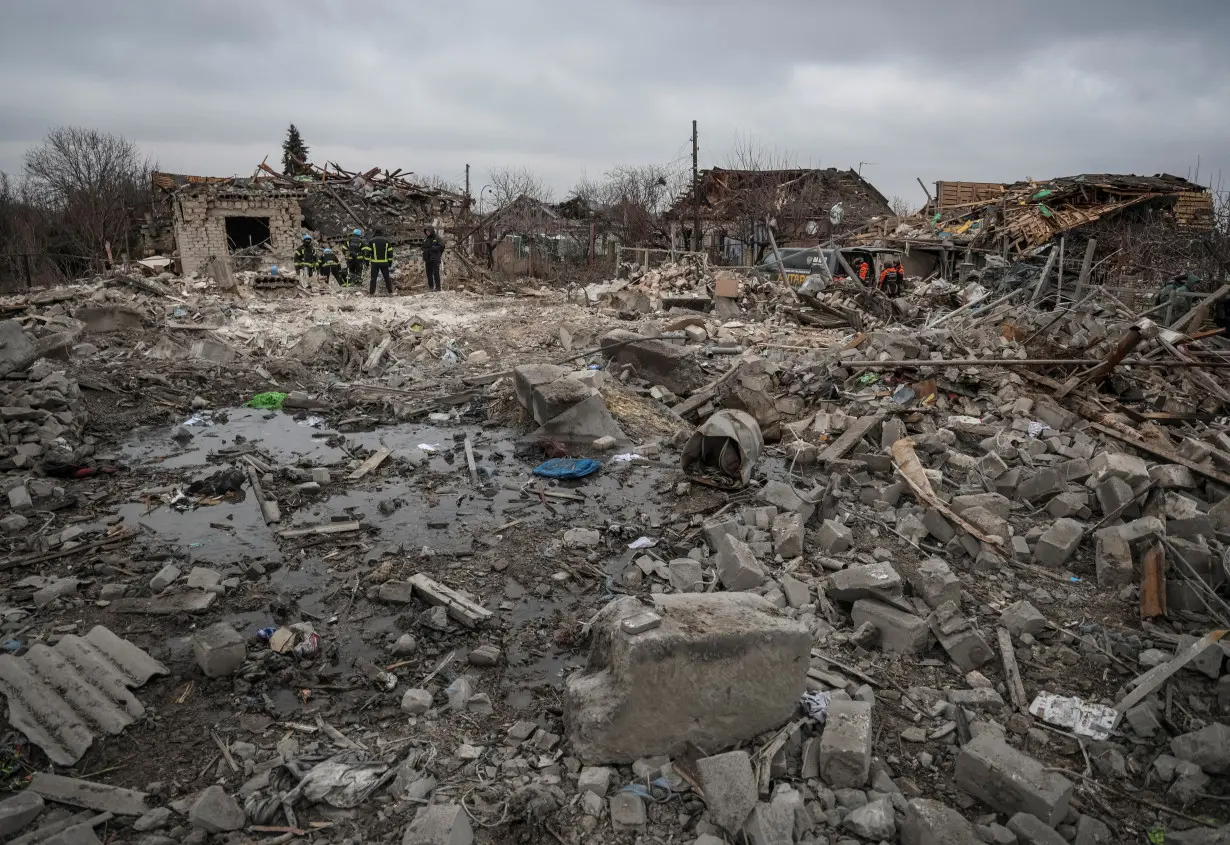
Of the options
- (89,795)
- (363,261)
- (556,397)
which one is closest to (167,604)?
(89,795)

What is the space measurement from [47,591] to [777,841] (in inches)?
188

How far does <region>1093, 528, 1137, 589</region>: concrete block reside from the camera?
177 inches

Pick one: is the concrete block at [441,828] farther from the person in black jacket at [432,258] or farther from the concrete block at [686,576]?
the person in black jacket at [432,258]

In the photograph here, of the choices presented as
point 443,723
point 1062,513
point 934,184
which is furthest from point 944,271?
point 443,723

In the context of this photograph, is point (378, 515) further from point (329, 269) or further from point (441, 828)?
point (329, 269)

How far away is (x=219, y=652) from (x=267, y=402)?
6.41m

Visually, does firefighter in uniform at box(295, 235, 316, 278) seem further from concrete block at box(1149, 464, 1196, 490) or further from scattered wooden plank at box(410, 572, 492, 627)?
concrete block at box(1149, 464, 1196, 490)

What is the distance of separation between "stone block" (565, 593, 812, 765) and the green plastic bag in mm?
7696

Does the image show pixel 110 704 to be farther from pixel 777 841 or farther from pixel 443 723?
pixel 777 841

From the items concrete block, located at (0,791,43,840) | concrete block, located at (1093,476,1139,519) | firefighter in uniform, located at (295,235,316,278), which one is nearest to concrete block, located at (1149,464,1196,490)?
concrete block, located at (1093,476,1139,519)

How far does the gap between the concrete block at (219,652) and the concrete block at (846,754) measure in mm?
3107

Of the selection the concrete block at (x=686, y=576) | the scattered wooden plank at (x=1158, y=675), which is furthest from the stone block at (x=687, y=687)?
the scattered wooden plank at (x=1158, y=675)

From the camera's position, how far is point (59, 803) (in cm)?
295

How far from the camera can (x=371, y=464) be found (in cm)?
716
